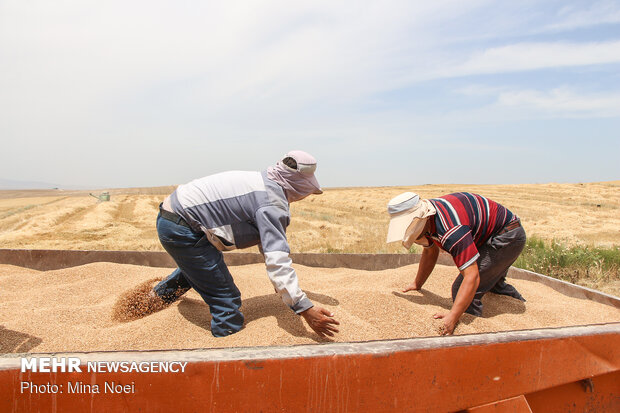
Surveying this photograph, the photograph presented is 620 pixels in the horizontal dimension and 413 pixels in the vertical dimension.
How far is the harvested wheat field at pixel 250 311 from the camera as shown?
7.93 ft

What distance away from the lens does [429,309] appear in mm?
2922

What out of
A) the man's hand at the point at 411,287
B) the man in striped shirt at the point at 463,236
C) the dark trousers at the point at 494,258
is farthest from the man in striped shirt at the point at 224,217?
the dark trousers at the point at 494,258

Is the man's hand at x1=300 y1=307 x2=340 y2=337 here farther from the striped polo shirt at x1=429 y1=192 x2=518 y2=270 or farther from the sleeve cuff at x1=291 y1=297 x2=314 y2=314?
the striped polo shirt at x1=429 y1=192 x2=518 y2=270

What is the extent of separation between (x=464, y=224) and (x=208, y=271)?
5.31 feet

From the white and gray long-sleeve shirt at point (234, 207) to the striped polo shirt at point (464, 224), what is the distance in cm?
98

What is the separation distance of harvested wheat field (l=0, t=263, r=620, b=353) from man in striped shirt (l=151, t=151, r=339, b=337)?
0.75 ft

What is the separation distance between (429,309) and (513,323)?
532 mm

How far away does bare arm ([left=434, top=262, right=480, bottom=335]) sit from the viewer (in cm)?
244

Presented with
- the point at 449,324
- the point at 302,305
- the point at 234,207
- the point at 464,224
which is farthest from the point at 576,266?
the point at 234,207

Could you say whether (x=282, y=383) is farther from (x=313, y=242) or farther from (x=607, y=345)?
(x=313, y=242)

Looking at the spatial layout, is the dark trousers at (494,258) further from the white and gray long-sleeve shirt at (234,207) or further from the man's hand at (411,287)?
A: the white and gray long-sleeve shirt at (234,207)

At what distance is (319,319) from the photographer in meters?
2.19

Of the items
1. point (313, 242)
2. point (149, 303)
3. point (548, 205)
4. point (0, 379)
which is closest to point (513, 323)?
point (149, 303)

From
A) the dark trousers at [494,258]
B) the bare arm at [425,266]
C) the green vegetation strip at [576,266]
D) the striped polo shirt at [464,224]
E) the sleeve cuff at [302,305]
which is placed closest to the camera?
the sleeve cuff at [302,305]
